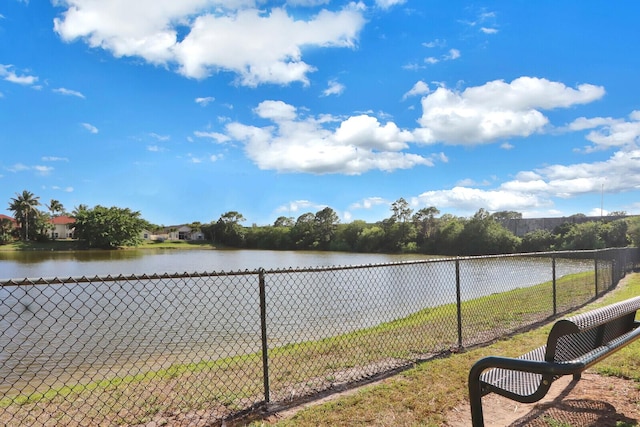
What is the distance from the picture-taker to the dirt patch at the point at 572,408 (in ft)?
10.9

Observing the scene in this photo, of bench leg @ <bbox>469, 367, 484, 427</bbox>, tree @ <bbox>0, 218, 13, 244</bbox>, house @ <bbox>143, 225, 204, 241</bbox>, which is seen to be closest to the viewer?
bench leg @ <bbox>469, 367, 484, 427</bbox>

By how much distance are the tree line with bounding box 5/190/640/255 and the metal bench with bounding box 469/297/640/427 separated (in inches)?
1975

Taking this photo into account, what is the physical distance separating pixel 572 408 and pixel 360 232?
8705 cm

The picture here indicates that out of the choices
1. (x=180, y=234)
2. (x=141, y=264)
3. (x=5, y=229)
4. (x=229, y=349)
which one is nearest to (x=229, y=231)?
(x=180, y=234)

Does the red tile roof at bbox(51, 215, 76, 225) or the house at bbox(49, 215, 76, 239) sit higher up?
the red tile roof at bbox(51, 215, 76, 225)

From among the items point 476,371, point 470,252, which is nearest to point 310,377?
point 476,371

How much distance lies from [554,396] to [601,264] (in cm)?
985

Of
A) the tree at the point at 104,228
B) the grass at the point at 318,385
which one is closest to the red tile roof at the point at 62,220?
the tree at the point at 104,228

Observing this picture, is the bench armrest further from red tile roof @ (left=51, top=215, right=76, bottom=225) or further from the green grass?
red tile roof @ (left=51, top=215, right=76, bottom=225)

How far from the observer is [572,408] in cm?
354

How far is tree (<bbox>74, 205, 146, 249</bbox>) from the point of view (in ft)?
274

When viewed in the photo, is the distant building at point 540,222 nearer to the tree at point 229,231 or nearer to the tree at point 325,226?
the tree at point 325,226

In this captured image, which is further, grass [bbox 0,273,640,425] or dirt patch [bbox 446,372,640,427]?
grass [bbox 0,273,640,425]

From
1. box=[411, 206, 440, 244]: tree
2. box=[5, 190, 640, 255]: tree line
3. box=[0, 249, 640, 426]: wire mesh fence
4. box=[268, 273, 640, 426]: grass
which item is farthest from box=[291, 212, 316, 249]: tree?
box=[268, 273, 640, 426]: grass
